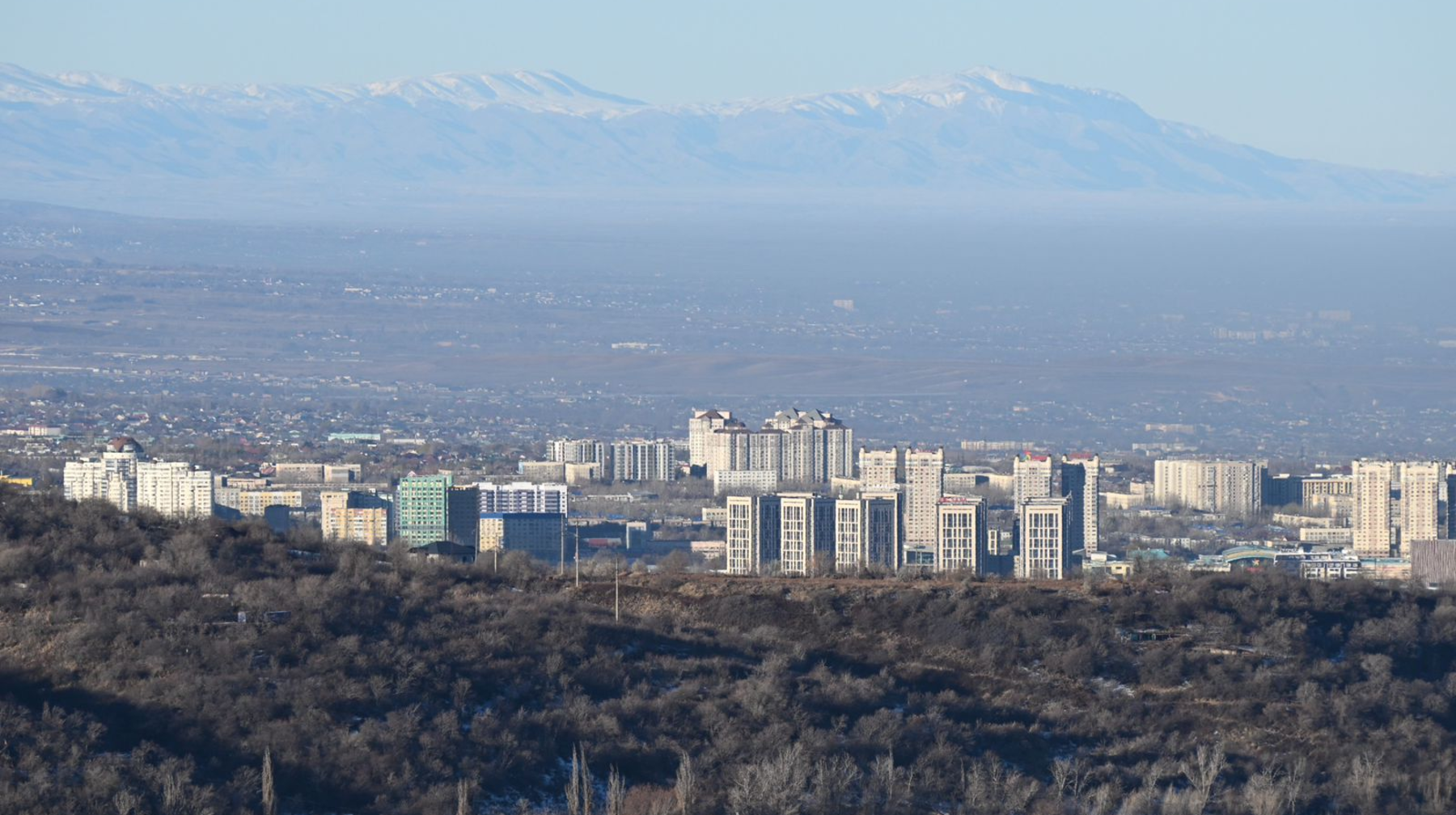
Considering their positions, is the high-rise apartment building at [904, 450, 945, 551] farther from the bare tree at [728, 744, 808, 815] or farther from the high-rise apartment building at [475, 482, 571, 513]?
the bare tree at [728, 744, 808, 815]

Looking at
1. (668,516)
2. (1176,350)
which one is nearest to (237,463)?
(668,516)

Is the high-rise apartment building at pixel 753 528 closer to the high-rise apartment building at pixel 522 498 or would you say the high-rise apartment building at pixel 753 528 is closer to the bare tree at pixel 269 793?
the high-rise apartment building at pixel 522 498

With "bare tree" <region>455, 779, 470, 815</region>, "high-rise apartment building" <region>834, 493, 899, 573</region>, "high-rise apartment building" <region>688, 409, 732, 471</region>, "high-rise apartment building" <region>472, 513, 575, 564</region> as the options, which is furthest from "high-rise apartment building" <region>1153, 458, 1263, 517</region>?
"bare tree" <region>455, 779, 470, 815</region>

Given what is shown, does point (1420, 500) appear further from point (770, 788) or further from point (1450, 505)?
point (770, 788)

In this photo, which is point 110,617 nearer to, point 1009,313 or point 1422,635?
point 1422,635

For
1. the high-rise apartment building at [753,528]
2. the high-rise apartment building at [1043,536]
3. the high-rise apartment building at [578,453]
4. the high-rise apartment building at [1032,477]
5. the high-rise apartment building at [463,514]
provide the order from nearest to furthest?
the high-rise apartment building at [463,514] < the high-rise apartment building at [1043,536] < the high-rise apartment building at [753,528] < the high-rise apartment building at [1032,477] < the high-rise apartment building at [578,453]

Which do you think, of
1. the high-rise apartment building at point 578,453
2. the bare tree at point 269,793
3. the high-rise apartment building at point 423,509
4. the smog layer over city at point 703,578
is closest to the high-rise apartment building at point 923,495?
the smog layer over city at point 703,578
